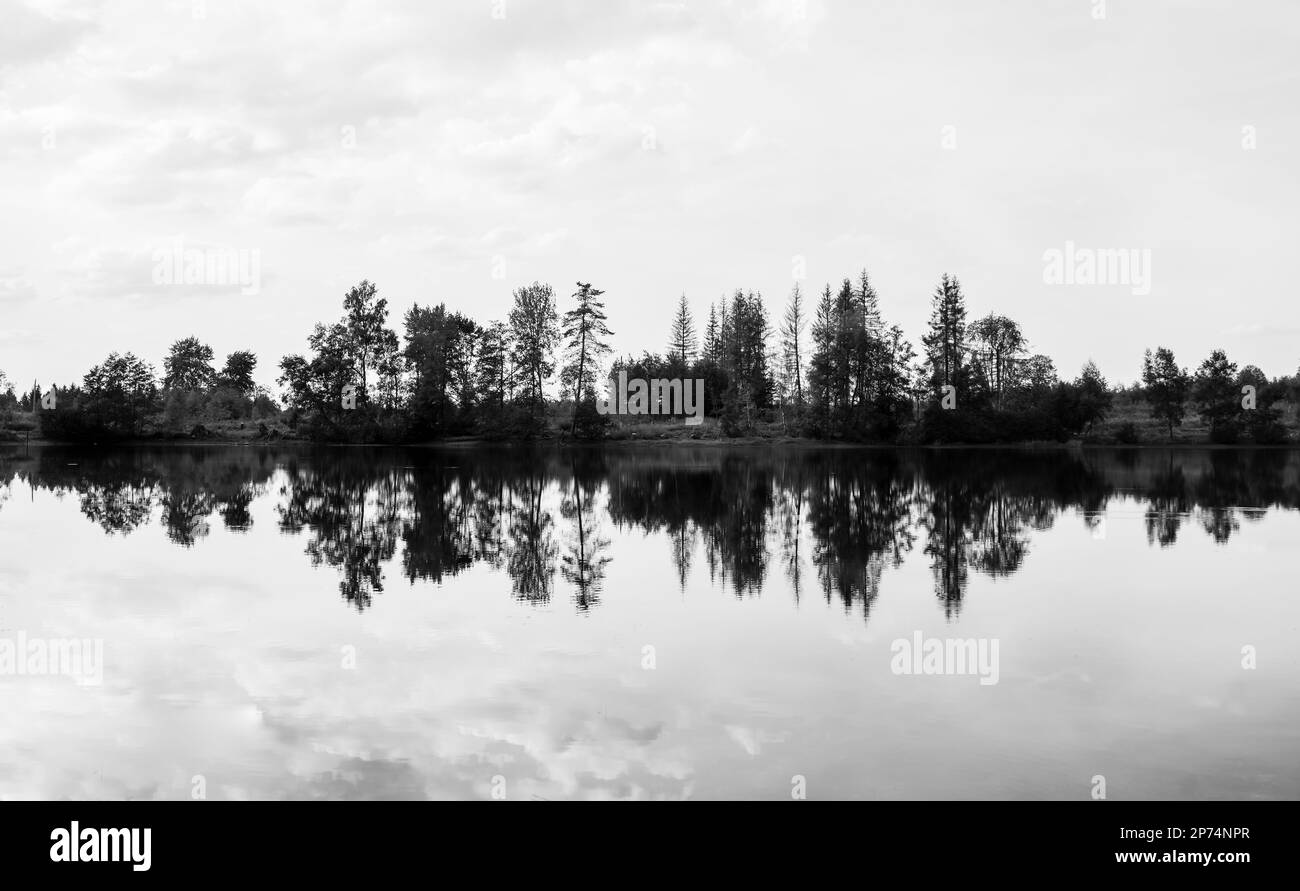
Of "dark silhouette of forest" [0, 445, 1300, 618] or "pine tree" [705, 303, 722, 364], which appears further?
"pine tree" [705, 303, 722, 364]

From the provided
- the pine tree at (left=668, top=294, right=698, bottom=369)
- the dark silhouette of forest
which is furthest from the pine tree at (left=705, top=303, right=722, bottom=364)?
the dark silhouette of forest

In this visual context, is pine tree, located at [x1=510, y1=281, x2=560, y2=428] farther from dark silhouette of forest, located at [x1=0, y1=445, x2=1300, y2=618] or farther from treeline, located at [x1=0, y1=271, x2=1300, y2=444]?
dark silhouette of forest, located at [x1=0, y1=445, x2=1300, y2=618]

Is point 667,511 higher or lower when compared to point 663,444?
lower

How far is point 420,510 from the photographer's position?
28.7 m

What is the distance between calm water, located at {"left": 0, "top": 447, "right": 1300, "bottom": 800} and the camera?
26.1 ft

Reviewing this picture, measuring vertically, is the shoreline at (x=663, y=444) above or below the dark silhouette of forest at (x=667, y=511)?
above

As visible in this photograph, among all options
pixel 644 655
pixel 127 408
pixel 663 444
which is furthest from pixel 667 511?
pixel 127 408

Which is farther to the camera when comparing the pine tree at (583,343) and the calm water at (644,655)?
the pine tree at (583,343)

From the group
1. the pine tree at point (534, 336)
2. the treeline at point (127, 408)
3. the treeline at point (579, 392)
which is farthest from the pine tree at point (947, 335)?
the treeline at point (127, 408)

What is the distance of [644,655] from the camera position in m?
11.6

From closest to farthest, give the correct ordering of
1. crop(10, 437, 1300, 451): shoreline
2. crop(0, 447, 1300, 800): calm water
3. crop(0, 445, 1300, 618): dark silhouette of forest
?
crop(0, 447, 1300, 800): calm water
crop(0, 445, 1300, 618): dark silhouette of forest
crop(10, 437, 1300, 451): shoreline

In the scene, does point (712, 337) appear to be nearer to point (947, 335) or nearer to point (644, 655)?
point (947, 335)

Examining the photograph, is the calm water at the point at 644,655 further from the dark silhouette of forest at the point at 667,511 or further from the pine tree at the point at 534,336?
the pine tree at the point at 534,336

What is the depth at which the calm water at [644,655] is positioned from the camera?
7969 millimetres
